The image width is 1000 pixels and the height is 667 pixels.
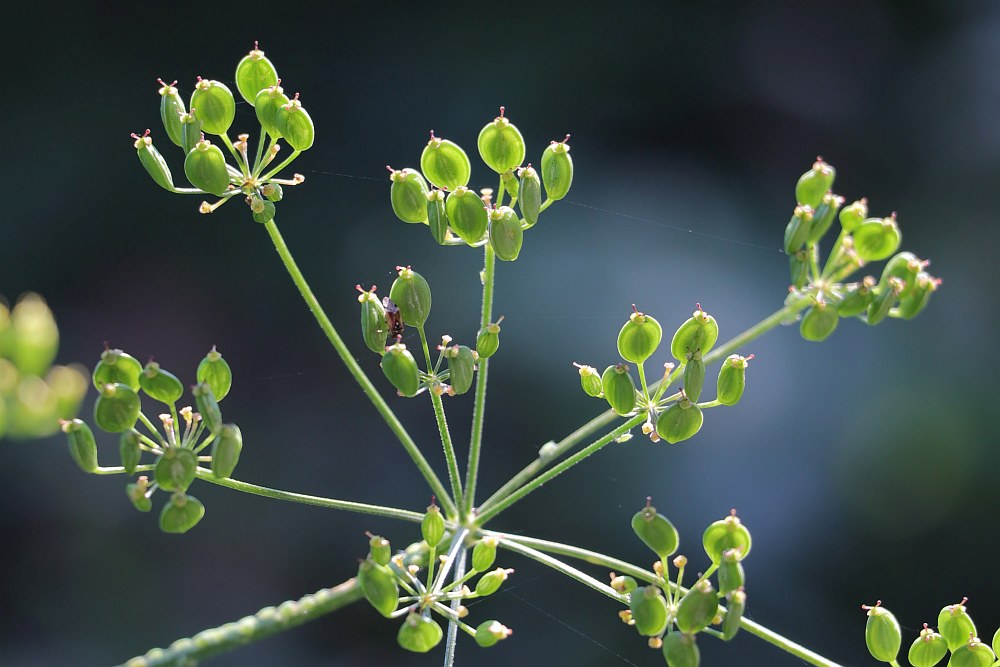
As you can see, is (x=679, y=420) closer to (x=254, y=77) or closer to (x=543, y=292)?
(x=254, y=77)

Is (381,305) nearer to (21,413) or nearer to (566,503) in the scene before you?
(21,413)

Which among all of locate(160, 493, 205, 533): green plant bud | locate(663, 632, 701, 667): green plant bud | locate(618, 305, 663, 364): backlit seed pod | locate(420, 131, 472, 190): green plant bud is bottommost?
locate(663, 632, 701, 667): green plant bud

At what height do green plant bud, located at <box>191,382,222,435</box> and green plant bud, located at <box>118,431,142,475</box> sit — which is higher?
green plant bud, located at <box>191,382,222,435</box>

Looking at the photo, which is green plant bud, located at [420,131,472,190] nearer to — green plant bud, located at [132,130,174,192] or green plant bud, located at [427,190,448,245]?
green plant bud, located at [427,190,448,245]

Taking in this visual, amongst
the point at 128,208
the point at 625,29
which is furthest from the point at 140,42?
the point at 625,29

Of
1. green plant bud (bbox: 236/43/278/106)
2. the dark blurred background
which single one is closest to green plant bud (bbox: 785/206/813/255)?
green plant bud (bbox: 236/43/278/106)

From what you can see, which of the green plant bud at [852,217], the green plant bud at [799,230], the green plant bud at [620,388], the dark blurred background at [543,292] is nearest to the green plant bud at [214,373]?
the green plant bud at [620,388]
